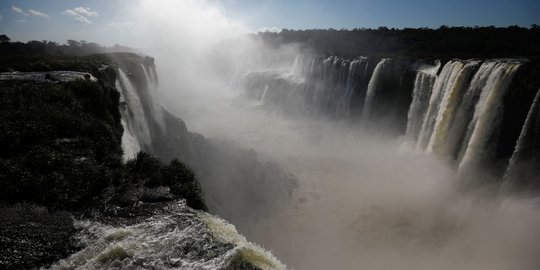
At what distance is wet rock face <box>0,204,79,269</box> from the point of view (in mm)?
5199

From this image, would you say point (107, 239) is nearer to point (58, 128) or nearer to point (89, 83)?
point (58, 128)

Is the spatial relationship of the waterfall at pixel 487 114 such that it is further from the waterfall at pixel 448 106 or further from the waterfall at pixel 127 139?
the waterfall at pixel 127 139

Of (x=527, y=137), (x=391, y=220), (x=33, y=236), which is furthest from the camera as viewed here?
(x=391, y=220)

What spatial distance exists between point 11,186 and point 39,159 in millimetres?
1092

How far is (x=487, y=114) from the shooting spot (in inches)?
714

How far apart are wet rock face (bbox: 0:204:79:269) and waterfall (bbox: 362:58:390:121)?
29.6 meters

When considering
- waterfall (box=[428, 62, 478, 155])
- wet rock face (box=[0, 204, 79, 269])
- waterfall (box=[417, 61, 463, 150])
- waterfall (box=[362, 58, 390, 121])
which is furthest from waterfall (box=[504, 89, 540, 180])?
wet rock face (box=[0, 204, 79, 269])

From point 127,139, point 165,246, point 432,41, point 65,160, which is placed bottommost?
point 127,139

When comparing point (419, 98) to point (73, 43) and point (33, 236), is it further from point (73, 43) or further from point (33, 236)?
point (73, 43)

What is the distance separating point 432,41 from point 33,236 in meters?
55.3

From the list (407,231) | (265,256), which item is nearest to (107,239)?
(265,256)

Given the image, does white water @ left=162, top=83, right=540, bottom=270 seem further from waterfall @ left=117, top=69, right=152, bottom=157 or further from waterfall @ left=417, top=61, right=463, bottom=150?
waterfall @ left=117, top=69, right=152, bottom=157

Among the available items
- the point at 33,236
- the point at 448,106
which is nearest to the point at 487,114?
the point at 448,106

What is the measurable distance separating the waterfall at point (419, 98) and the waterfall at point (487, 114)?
593cm
